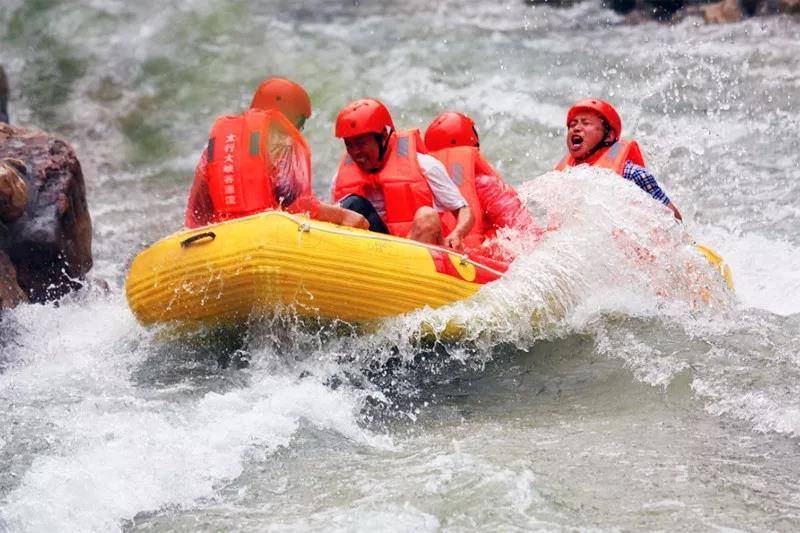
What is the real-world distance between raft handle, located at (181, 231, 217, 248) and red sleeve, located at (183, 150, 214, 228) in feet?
2.83

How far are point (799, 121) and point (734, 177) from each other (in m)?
1.30

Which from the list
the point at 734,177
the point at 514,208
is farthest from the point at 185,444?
the point at 734,177

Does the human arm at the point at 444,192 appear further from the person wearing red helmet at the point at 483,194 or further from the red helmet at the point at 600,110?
the red helmet at the point at 600,110

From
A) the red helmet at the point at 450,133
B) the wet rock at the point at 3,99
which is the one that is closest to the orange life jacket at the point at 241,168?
the red helmet at the point at 450,133

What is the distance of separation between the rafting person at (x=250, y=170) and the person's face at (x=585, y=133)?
6.45 feet

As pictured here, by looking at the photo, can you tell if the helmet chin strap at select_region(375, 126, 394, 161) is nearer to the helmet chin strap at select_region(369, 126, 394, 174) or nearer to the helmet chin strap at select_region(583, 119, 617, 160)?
the helmet chin strap at select_region(369, 126, 394, 174)

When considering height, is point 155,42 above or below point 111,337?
above

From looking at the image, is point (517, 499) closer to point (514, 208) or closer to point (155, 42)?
point (514, 208)

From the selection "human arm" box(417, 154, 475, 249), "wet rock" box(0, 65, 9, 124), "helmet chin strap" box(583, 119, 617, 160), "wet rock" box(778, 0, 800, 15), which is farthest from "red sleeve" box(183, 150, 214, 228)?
"wet rock" box(778, 0, 800, 15)

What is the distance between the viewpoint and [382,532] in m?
3.90

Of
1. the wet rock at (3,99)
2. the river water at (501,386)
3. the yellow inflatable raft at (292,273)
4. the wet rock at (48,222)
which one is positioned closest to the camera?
the river water at (501,386)

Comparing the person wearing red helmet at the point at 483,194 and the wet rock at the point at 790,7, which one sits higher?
the wet rock at the point at 790,7

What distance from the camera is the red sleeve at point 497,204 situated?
6.98 metres

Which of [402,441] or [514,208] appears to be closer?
[402,441]
